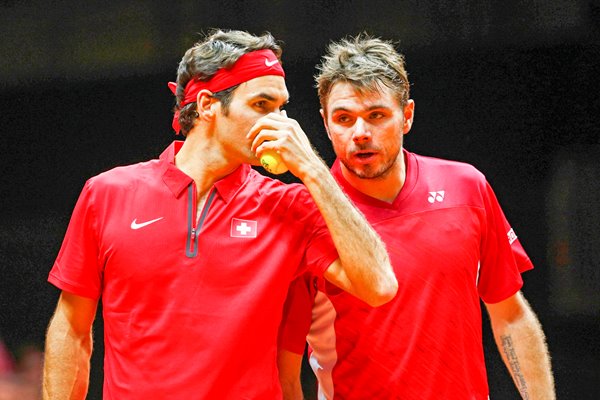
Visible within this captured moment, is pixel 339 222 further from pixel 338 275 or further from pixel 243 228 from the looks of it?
pixel 243 228

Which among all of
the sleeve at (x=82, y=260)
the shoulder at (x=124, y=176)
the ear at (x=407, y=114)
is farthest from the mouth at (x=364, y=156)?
the sleeve at (x=82, y=260)

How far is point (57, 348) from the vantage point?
8.12 ft

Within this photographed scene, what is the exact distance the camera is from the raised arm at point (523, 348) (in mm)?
3049

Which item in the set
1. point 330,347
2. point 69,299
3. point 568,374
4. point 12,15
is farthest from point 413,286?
point 12,15

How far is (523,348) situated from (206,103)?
1426mm

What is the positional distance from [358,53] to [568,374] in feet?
7.83

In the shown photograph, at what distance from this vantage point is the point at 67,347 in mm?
2477

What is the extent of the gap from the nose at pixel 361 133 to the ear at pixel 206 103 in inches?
19.2

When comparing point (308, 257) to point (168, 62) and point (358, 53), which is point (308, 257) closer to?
point (358, 53)

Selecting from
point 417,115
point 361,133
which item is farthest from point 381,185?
point 417,115

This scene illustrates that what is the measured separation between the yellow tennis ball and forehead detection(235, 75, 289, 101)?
0.69 feet

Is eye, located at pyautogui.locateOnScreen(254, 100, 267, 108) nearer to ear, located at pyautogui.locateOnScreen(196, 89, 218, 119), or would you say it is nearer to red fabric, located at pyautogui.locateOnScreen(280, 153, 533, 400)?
ear, located at pyautogui.locateOnScreen(196, 89, 218, 119)

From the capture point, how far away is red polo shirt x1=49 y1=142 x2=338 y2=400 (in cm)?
233

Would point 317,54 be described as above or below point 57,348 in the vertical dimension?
above
